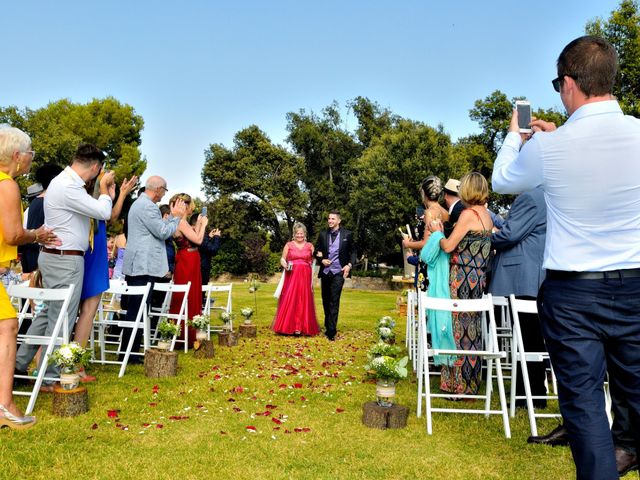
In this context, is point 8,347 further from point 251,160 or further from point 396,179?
point 251,160

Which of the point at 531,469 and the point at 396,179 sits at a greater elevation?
the point at 396,179

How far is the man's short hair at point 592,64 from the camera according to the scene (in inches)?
93.4

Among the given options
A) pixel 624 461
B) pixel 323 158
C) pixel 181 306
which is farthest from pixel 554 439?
pixel 323 158

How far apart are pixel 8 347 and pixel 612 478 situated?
12.9 feet

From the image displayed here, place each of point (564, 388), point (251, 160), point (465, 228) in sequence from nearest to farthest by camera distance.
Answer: point (564, 388) → point (465, 228) → point (251, 160)


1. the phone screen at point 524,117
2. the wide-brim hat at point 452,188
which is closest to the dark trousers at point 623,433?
the phone screen at point 524,117

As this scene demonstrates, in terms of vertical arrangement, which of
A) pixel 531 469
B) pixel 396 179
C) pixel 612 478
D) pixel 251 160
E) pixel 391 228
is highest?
pixel 251 160

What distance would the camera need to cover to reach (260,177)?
40.6 meters

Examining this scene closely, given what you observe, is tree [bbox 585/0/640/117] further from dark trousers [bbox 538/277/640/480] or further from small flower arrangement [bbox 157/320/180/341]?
dark trousers [bbox 538/277/640/480]

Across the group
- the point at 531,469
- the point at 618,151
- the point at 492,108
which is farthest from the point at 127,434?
the point at 492,108

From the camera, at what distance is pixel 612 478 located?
218 centimetres

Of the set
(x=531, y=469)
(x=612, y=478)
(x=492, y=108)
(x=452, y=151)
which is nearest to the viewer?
(x=612, y=478)

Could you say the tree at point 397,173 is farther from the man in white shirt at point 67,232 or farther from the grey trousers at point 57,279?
the grey trousers at point 57,279

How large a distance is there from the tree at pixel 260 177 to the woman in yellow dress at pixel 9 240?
116ft
